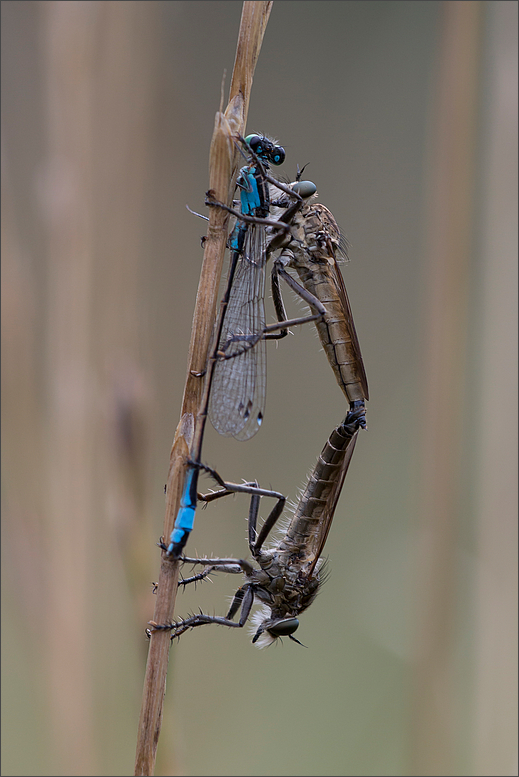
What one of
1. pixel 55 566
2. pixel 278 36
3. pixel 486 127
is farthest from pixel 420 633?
pixel 278 36

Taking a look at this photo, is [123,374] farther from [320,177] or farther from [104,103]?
[320,177]

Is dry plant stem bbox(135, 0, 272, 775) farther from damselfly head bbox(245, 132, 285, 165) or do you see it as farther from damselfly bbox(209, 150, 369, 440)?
damselfly head bbox(245, 132, 285, 165)

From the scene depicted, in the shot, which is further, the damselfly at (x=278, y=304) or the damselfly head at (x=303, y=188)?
the damselfly head at (x=303, y=188)

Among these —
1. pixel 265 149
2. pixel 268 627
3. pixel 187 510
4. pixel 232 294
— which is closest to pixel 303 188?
pixel 265 149

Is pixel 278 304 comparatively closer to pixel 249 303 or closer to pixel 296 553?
pixel 249 303

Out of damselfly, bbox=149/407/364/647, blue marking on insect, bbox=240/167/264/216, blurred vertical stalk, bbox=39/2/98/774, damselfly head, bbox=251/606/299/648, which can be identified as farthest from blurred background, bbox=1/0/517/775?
damselfly head, bbox=251/606/299/648

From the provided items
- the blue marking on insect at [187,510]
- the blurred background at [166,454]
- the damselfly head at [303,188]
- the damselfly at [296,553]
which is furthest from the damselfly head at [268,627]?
the damselfly head at [303,188]

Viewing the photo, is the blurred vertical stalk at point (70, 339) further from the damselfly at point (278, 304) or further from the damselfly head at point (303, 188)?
the damselfly head at point (303, 188)
